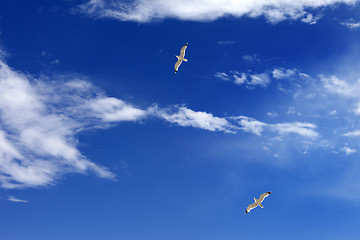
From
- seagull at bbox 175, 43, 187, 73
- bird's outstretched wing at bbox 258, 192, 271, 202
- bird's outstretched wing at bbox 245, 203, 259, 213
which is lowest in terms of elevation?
bird's outstretched wing at bbox 245, 203, 259, 213

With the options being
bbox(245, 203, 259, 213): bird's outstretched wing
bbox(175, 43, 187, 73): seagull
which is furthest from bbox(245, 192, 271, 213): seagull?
bbox(175, 43, 187, 73): seagull

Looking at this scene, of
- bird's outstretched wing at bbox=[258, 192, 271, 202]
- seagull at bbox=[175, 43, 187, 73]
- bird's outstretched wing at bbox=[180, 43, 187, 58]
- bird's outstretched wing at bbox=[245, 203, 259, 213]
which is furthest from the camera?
bird's outstretched wing at bbox=[245, 203, 259, 213]

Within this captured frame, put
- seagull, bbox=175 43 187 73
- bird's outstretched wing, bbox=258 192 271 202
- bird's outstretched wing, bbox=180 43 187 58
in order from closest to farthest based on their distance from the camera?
bird's outstretched wing, bbox=180 43 187 58 < seagull, bbox=175 43 187 73 < bird's outstretched wing, bbox=258 192 271 202

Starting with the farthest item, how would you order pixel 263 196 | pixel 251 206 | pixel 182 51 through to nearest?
1. pixel 251 206
2. pixel 263 196
3. pixel 182 51

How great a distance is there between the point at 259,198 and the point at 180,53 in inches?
1717

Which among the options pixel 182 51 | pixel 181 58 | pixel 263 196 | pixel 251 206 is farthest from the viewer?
pixel 251 206

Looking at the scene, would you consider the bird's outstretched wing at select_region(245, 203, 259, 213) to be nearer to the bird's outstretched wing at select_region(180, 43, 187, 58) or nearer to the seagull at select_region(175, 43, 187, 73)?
the seagull at select_region(175, 43, 187, 73)

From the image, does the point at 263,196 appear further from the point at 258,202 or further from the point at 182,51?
the point at 182,51

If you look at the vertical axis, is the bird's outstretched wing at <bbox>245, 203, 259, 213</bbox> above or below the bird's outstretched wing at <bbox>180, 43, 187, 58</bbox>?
below

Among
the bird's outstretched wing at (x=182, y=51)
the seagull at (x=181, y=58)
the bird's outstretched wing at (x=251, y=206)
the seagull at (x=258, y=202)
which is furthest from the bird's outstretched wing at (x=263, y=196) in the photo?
the bird's outstretched wing at (x=182, y=51)

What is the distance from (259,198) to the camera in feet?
320

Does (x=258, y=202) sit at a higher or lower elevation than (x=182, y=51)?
lower

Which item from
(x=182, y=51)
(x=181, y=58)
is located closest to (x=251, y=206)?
(x=181, y=58)

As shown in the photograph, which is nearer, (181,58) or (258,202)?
(181,58)
